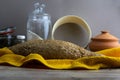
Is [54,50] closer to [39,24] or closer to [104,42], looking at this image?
[104,42]

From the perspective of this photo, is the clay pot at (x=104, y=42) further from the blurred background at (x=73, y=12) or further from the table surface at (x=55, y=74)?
the table surface at (x=55, y=74)

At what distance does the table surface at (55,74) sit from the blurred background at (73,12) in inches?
22.7

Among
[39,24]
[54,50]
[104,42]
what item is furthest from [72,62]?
[39,24]

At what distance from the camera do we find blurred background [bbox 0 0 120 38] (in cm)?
118

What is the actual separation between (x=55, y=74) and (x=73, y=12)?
678mm

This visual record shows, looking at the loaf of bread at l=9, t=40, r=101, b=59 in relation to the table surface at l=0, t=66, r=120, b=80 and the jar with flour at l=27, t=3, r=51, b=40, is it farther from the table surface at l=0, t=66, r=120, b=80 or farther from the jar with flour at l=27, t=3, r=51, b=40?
the jar with flour at l=27, t=3, r=51, b=40

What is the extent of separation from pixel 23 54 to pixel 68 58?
5.5 inches

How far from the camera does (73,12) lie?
47.9 inches

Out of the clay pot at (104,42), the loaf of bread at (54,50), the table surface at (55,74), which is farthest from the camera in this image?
the clay pot at (104,42)

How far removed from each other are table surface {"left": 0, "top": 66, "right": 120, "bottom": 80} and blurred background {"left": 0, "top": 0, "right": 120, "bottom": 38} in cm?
58

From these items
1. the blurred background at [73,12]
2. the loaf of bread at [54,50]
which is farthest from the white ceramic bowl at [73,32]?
the loaf of bread at [54,50]

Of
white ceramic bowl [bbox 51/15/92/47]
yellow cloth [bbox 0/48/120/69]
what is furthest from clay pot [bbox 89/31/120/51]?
yellow cloth [bbox 0/48/120/69]

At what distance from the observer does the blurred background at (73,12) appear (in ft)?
3.88

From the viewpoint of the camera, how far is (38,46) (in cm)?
75
